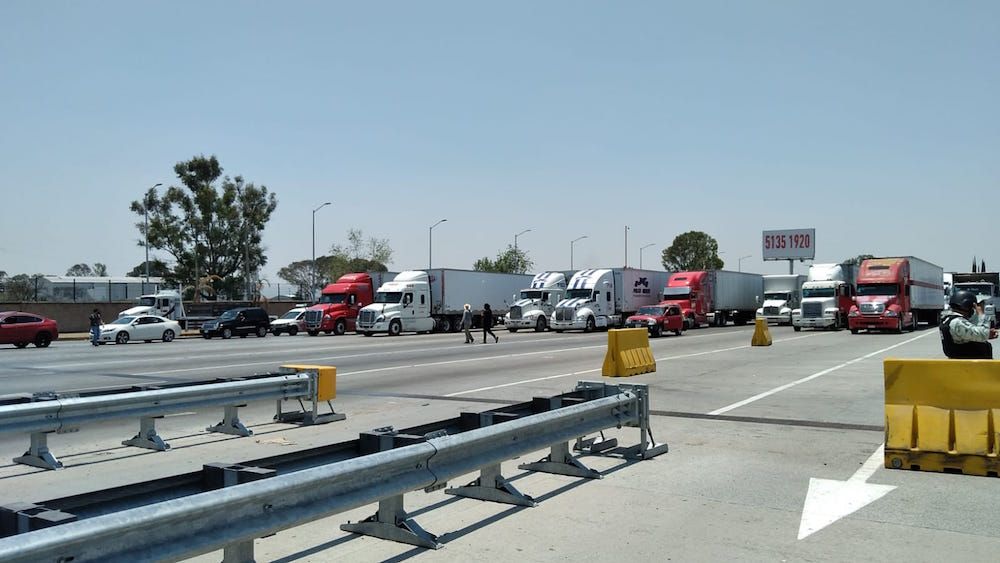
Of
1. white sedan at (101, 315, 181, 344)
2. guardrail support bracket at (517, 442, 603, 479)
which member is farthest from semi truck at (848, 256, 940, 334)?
guardrail support bracket at (517, 442, 603, 479)

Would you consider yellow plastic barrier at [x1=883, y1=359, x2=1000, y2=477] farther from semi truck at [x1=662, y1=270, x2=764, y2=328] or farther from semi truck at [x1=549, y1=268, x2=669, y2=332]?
semi truck at [x1=662, y1=270, x2=764, y2=328]

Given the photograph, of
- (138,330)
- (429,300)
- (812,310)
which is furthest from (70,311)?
(812,310)

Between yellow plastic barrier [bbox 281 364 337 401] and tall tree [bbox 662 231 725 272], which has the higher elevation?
tall tree [bbox 662 231 725 272]

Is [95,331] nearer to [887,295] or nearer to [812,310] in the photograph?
[812,310]

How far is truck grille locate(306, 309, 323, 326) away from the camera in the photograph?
155 ft

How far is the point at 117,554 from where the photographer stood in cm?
365

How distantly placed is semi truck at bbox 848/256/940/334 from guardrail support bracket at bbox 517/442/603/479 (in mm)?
34700

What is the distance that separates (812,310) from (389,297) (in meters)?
23.4

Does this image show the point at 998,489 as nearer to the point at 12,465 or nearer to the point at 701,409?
the point at 701,409

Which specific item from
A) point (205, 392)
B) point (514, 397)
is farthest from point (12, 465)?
point (514, 397)

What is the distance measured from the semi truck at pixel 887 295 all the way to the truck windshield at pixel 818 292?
271cm

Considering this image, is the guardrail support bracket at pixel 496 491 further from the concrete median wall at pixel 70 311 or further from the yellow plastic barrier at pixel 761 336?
the concrete median wall at pixel 70 311

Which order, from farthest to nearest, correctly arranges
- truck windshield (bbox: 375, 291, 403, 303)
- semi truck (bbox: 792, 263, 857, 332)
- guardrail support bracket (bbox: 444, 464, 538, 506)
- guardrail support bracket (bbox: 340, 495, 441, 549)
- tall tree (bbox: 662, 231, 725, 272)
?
tall tree (bbox: 662, 231, 725, 272)
truck windshield (bbox: 375, 291, 403, 303)
semi truck (bbox: 792, 263, 857, 332)
guardrail support bracket (bbox: 444, 464, 538, 506)
guardrail support bracket (bbox: 340, 495, 441, 549)

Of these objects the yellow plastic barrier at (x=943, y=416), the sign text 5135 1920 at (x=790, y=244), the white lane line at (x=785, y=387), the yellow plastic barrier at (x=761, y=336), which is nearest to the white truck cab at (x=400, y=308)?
the yellow plastic barrier at (x=761, y=336)
